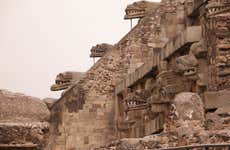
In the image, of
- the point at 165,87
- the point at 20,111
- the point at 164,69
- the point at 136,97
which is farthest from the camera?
the point at 136,97

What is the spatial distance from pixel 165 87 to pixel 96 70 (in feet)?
26.8

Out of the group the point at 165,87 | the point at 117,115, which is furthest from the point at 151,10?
the point at 165,87

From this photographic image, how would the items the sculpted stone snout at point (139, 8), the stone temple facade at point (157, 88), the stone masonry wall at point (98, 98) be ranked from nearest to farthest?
the stone temple facade at point (157, 88), the stone masonry wall at point (98, 98), the sculpted stone snout at point (139, 8)

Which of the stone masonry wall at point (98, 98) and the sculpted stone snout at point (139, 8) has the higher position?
the sculpted stone snout at point (139, 8)

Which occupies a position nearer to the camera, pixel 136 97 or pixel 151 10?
pixel 136 97

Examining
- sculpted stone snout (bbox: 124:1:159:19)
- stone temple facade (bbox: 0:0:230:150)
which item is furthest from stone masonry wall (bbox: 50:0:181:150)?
sculpted stone snout (bbox: 124:1:159:19)

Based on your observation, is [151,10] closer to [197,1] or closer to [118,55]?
[118,55]

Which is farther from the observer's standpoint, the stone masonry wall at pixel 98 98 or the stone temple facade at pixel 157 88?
the stone masonry wall at pixel 98 98

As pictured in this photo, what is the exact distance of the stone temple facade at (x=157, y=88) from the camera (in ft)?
31.8

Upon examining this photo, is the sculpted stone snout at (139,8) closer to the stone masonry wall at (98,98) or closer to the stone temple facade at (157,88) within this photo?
the stone temple facade at (157,88)

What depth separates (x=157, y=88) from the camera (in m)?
16.2

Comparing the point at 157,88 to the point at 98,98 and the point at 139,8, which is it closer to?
the point at 98,98

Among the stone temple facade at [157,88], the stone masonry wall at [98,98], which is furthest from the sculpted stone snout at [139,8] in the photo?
the stone masonry wall at [98,98]

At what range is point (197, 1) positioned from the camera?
15.1 metres
